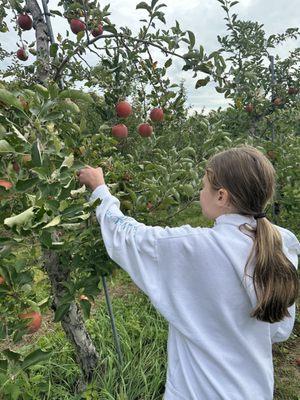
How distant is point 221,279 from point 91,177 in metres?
0.62

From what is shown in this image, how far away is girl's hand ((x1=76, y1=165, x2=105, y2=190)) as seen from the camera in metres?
1.49

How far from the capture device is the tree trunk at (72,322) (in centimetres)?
Result: 192

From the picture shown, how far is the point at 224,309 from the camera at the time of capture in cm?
118

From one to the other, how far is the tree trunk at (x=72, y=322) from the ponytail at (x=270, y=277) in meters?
0.88

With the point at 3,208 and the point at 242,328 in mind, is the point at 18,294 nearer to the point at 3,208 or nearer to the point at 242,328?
the point at 3,208

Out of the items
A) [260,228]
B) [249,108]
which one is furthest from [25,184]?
[249,108]

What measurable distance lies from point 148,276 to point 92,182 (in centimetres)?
45

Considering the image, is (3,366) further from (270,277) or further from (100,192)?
(270,277)

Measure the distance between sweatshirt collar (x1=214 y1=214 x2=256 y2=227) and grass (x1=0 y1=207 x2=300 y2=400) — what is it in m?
0.87

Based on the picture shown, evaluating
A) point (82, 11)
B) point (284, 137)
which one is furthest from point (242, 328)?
point (284, 137)

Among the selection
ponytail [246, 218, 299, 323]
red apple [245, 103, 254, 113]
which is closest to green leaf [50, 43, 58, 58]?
ponytail [246, 218, 299, 323]

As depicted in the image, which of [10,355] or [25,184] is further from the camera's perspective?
[10,355]

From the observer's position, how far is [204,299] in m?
1.19

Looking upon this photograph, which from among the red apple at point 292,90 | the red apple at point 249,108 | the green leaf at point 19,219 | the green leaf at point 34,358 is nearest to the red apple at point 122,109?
the green leaf at point 19,219
